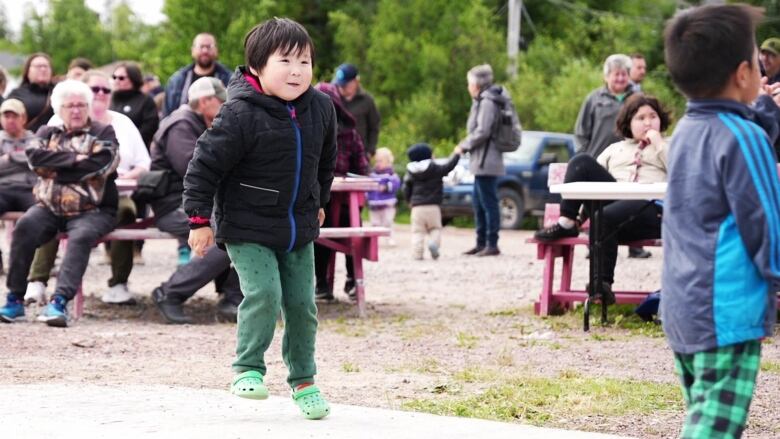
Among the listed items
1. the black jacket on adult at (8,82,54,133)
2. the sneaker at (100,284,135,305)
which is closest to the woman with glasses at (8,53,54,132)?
Answer: the black jacket on adult at (8,82,54,133)

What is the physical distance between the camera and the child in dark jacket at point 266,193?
221 inches

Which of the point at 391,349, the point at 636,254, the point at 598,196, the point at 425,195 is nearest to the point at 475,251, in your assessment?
the point at 425,195

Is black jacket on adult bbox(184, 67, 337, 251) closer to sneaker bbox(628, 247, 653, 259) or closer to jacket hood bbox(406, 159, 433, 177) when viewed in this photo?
sneaker bbox(628, 247, 653, 259)

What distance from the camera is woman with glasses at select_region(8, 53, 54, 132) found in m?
13.3

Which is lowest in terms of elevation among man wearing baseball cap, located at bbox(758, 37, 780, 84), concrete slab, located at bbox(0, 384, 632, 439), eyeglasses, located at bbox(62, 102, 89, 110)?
concrete slab, located at bbox(0, 384, 632, 439)

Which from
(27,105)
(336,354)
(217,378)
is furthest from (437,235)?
(217,378)

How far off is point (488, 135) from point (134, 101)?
4464 mm

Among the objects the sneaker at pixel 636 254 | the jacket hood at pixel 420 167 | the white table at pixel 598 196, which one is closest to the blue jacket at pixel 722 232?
the white table at pixel 598 196

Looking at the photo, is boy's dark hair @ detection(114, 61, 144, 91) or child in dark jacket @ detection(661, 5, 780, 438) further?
boy's dark hair @ detection(114, 61, 144, 91)

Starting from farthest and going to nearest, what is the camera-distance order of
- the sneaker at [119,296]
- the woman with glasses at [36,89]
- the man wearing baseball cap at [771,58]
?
the woman with glasses at [36,89] < the sneaker at [119,296] < the man wearing baseball cap at [771,58]

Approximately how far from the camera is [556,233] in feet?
31.1

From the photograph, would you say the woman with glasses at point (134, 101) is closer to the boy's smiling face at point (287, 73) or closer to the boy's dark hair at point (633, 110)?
the boy's dark hair at point (633, 110)

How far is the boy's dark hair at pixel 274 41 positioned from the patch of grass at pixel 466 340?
3.14 m

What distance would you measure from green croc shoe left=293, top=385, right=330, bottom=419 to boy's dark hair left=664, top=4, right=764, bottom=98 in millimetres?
2241
